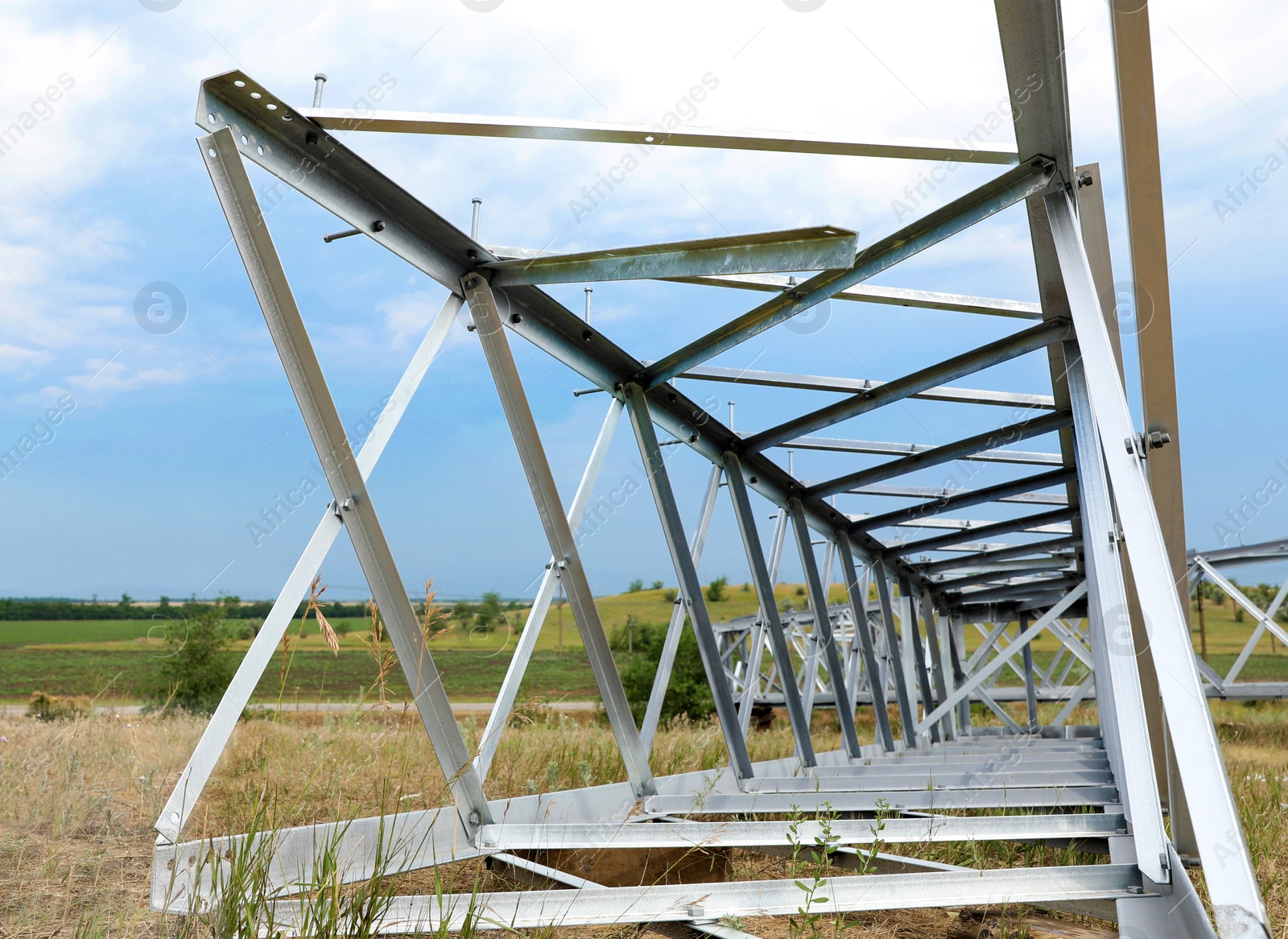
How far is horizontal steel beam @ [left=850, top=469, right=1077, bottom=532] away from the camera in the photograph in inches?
328

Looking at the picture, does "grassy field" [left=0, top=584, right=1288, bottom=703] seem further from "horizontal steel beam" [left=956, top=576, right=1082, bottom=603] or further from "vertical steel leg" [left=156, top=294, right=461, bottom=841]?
"horizontal steel beam" [left=956, top=576, right=1082, bottom=603]

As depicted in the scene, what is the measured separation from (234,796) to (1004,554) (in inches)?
409

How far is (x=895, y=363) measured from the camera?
20.9 feet

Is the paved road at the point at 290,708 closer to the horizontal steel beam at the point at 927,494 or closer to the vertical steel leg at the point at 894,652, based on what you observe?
the horizontal steel beam at the point at 927,494

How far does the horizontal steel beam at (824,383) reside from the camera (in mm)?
6578

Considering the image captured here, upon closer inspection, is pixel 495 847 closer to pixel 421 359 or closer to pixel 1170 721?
pixel 421 359

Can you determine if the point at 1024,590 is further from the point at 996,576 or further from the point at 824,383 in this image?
the point at 824,383

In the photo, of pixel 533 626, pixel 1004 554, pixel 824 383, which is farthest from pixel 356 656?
pixel 1004 554

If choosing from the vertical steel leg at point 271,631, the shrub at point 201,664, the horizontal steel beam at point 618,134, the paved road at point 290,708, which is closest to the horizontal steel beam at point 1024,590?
the paved road at point 290,708

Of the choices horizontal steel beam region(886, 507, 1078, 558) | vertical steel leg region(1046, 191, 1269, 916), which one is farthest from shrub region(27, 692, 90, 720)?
vertical steel leg region(1046, 191, 1269, 916)

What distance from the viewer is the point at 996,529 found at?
33.4 ft

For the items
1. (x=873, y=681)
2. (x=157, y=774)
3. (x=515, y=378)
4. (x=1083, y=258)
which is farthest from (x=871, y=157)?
(x=873, y=681)

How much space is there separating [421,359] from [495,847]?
8.06 ft

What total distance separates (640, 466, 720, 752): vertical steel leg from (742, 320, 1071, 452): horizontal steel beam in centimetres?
68
